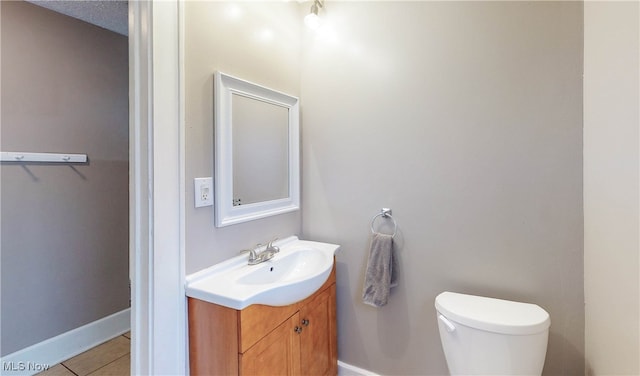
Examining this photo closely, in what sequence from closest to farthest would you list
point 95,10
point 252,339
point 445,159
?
point 252,339
point 445,159
point 95,10

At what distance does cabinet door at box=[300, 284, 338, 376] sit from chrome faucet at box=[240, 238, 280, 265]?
11.5 inches

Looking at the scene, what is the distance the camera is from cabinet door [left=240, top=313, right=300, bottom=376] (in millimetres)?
1001

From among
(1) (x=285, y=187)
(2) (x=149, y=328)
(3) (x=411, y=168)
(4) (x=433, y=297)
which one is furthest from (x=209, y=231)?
(4) (x=433, y=297)

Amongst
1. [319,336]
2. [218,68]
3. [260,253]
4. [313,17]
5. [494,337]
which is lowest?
[319,336]

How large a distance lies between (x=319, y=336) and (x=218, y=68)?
136 centimetres

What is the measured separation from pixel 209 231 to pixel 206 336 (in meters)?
0.40

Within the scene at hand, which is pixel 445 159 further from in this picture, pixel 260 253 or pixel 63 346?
pixel 63 346

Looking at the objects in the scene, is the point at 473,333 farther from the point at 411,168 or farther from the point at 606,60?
the point at 606,60

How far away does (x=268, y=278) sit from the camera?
1310 millimetres

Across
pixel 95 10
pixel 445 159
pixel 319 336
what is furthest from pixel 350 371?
pixel 95 10

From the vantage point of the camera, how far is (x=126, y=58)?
2.12m

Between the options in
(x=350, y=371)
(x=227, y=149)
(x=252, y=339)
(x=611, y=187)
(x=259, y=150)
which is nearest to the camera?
(x=611, y=187)

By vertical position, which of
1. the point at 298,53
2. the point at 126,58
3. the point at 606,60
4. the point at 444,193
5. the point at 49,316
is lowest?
the point at 49,316

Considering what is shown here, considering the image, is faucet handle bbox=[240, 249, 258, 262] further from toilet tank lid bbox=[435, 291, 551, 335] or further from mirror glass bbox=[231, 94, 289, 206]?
toilet tank lid bbox=[435, 291, 551, 335]
